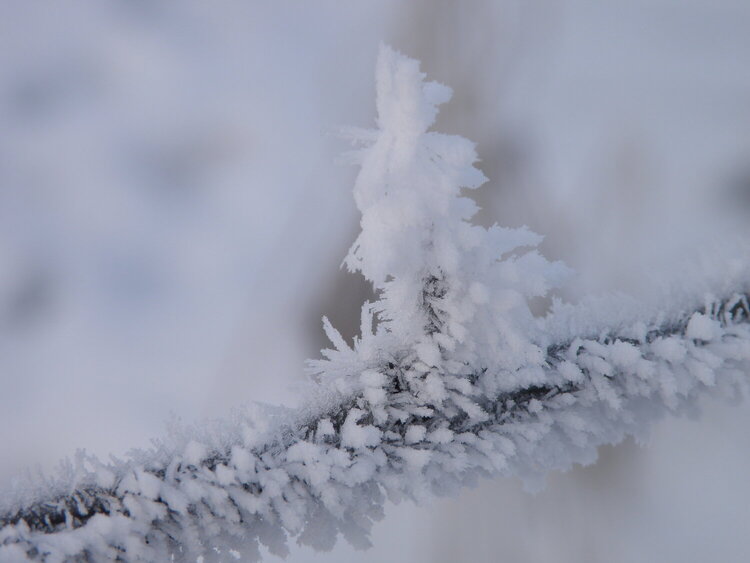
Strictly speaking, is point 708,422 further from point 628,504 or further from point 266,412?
point 266,412

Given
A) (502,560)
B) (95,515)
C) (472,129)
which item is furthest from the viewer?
(472,129)

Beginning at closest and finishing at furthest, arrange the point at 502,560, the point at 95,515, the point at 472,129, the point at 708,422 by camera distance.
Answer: the point at 95,515 → the point at 708,422 → the point at 502,560 → the point at 472,129

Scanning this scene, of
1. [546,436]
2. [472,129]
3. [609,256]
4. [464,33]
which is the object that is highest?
[464,33]

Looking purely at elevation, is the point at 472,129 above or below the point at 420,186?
above

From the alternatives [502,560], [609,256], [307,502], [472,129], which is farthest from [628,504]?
[307,502]

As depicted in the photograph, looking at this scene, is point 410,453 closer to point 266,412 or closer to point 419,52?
point 266,412

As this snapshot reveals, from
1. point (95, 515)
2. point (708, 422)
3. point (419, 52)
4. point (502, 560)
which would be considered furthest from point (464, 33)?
point (95, 515)

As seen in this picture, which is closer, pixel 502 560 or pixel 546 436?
pixel 546 436
